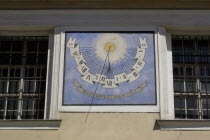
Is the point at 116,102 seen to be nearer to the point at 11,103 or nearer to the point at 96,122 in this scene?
the point at 96,122

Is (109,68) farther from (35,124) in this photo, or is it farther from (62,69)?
(35,124)

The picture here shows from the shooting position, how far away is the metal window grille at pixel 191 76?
1089 cm

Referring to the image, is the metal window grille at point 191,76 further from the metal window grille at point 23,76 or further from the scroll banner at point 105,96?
the metal window grille at point 23,76

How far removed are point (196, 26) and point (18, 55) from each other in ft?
13.3

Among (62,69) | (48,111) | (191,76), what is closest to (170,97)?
(191,76)

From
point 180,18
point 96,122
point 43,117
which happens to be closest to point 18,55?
point 43,117

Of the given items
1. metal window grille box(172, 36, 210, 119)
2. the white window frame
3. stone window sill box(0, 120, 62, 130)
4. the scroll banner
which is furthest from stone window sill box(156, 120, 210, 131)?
stone window sill box(0, 120, 62, 130)

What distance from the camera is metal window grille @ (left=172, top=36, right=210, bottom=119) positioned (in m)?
10.9

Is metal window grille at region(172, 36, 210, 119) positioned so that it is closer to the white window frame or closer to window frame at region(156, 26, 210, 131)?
window frame at region(156, 26, 210, 131)

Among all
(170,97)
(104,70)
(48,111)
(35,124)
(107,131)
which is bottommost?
(107,131)

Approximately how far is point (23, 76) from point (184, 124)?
3691 millimetres

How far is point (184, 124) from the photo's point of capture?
10281mm

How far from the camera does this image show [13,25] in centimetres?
1146

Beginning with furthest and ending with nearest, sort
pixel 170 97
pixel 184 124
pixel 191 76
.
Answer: pixel 191 76
pixel 170 97
pixel 184 124
